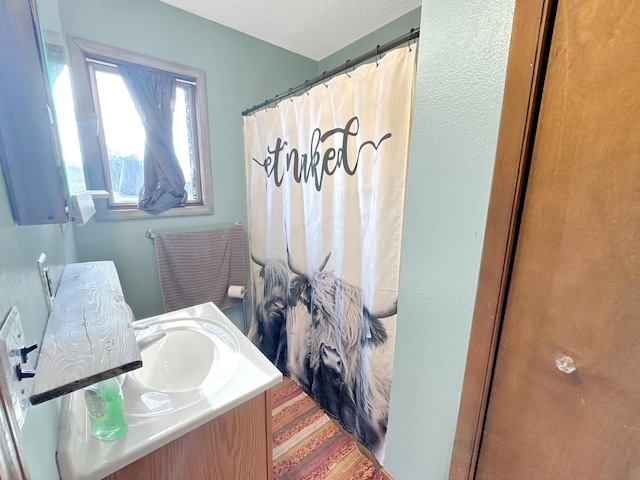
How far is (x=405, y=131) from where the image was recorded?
3.19 feet

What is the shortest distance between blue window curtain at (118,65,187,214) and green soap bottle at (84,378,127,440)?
1221 millimetres

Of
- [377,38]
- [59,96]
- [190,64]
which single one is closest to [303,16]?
[377,38]

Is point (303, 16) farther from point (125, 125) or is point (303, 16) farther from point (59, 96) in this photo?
point (59, 96)

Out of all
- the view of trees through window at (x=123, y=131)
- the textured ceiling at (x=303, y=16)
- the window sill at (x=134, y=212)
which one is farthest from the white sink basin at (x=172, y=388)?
the textured ceiling at (x=303, y=16)

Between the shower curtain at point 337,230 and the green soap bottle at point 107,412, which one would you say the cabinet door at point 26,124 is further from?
the shower curtain at point 337,230

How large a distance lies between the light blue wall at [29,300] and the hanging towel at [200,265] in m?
1.10

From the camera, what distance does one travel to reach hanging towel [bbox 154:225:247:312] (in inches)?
65.4

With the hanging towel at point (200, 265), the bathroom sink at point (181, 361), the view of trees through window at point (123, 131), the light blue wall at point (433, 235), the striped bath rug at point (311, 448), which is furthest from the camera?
the hanging towel at point (200, 265)

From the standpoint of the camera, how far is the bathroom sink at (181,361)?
793 millimetres

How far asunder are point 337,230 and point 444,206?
1.98 feet

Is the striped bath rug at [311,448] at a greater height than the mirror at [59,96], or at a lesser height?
lesser

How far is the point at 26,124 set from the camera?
1.30ft

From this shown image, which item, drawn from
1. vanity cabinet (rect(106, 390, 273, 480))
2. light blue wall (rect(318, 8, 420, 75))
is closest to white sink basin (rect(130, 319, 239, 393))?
vanity cabinet (rect(106, 390, 273, 480))

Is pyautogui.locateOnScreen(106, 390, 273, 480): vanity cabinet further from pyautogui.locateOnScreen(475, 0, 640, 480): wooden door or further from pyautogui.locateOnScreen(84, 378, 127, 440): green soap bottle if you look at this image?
pyautogui.locateOnScreen(475, 0, 640, 480): wooden door
